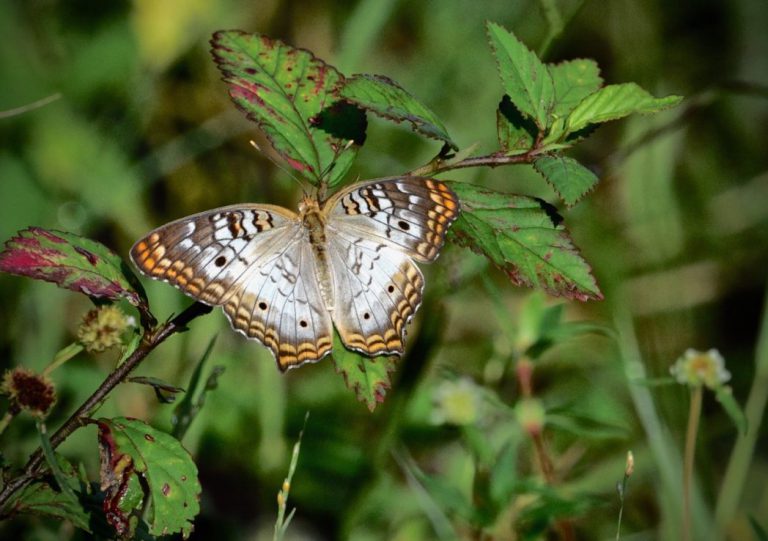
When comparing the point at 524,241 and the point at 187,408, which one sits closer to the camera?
the point at 524,241

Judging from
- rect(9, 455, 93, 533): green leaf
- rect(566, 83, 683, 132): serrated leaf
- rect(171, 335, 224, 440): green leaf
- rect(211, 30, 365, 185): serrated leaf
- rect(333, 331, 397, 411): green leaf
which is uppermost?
rect(566, 83, 683, 132): serrated leaf

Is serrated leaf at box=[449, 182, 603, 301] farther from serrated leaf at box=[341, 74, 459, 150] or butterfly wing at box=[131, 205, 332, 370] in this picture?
butterfly wing at box=[131, 205, 332, 370]

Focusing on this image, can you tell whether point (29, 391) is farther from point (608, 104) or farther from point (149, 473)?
point (608, 104)

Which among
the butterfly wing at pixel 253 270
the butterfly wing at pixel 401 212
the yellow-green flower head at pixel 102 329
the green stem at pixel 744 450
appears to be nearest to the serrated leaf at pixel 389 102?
the butterfly wing at pixel 401 212

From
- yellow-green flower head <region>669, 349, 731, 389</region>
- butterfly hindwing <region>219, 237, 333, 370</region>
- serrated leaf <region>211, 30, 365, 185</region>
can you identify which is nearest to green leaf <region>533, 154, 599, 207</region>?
serrated leaf <region>211, 30, 365, 185</region>

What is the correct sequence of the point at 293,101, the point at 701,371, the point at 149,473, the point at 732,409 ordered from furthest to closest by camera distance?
the point at 701,371, the point at 732,409, the point at 293,101, the point at 149,473

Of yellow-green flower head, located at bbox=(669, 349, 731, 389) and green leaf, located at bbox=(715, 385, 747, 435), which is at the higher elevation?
yellow-green flower head, located at bbox=(669, 349, 731, 389)

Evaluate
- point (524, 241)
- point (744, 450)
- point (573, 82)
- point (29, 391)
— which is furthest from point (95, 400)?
point (744, 450)
